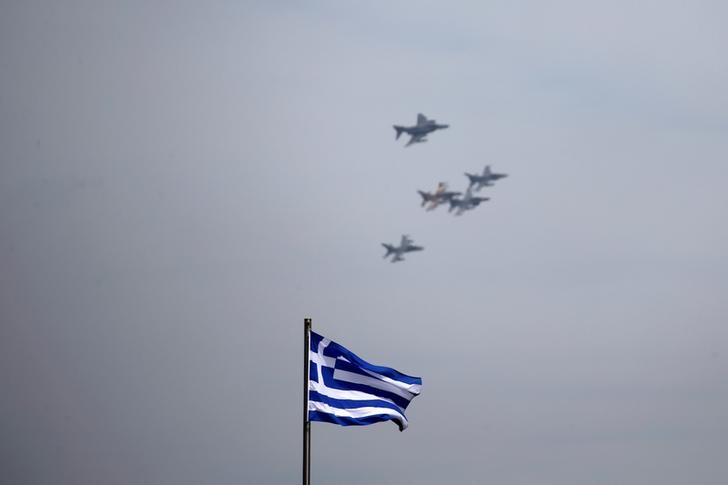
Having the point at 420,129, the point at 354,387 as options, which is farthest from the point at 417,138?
the point at 354,387

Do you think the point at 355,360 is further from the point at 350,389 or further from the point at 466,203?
the point at 466,203

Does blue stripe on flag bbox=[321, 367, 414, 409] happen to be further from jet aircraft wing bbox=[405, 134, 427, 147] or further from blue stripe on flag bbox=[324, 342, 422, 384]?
jet aircraft wing bbox=[405, 134, 427, 147]

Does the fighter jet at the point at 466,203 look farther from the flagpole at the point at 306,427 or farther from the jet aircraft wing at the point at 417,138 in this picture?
the flagpole at the point at 306,427

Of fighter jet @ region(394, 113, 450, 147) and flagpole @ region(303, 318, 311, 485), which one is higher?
fighter jet @ region(394, 113, 450, 147)

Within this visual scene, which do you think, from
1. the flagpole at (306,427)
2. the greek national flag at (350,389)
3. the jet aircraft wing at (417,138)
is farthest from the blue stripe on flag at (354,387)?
the jet aircraft wing at (417,138)

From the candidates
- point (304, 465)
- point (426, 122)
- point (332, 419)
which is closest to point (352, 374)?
point (332, 419)

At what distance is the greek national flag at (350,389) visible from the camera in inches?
1331

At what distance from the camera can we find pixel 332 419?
33.7 m

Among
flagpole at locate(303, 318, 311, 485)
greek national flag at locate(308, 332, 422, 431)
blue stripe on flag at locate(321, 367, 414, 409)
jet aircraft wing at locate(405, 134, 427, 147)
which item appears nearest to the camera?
flagpole at locate(303, 318, 311, 485)

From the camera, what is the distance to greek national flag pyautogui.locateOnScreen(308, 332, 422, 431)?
33812mm

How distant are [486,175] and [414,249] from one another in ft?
46.0

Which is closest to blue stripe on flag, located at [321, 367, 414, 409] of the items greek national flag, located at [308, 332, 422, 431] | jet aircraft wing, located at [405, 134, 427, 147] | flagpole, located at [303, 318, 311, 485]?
greek national flag, located at [308, 332, 422, 431]

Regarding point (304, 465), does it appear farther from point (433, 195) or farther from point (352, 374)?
point (433, 195)

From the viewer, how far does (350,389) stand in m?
34.9
